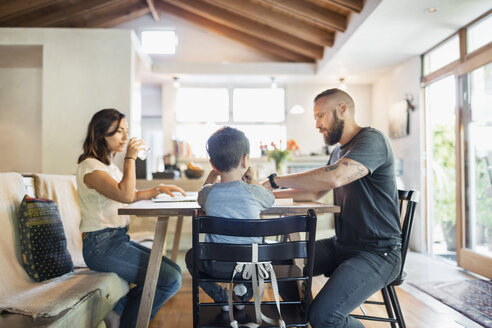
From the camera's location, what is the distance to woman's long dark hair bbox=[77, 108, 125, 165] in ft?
6.46

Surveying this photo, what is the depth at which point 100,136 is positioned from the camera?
6.55 ft

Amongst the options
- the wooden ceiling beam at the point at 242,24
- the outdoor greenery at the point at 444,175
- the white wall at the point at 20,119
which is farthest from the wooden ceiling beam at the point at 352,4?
the white wall at the point at 20,119

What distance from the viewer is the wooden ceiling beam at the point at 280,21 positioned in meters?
5.43

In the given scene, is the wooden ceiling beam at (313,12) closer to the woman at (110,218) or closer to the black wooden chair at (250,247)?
the woman at (110,218)

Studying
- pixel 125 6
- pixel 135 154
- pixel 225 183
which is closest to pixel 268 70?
pixel 125 6

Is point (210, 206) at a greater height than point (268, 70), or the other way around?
point (268, 70)

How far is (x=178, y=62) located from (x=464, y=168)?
15.1 ft

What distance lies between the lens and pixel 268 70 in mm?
6855

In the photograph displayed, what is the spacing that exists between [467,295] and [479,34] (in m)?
2.49

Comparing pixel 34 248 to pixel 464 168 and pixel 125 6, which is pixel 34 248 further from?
pixel 125 6

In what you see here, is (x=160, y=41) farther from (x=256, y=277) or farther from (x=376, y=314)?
(x=256, y=277)

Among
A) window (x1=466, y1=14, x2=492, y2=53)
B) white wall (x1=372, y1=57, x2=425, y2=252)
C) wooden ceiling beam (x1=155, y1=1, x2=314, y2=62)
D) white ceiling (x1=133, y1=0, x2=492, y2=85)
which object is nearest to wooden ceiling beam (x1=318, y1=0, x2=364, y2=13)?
white ceiling (x1=133, y1=0, x2=492, y2=85)

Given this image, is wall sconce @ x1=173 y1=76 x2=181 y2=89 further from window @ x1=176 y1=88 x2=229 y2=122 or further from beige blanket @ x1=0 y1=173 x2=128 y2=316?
beige blanket @ x1=0 y1=173 x2=128 y2=316

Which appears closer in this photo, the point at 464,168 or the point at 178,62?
the point at 464,168
